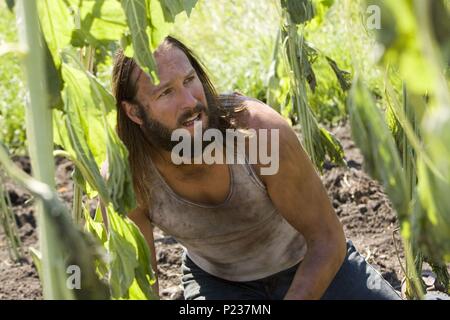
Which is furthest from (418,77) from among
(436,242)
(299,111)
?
(299,111)

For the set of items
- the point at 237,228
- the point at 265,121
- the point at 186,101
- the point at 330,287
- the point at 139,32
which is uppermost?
the point at 139,32

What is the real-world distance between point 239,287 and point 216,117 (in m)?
0.59

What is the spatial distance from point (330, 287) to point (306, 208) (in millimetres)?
436

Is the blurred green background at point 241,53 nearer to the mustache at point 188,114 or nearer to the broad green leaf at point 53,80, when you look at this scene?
the mustache at point 188,114

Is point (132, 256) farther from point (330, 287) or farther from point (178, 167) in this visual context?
point (330, 287)

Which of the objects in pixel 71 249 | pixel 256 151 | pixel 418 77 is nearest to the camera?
pixel 418 77

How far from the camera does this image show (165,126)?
2.55 metres

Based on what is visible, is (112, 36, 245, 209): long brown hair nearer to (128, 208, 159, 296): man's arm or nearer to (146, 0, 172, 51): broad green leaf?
(128, 208, 159, 296): man's arm

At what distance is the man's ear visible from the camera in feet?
8.71

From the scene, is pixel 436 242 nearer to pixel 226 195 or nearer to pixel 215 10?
pixel 226 195

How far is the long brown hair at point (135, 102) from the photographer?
8.69 ft

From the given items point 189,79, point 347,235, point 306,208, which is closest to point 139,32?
point 189,79

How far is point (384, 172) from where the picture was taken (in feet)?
4.86

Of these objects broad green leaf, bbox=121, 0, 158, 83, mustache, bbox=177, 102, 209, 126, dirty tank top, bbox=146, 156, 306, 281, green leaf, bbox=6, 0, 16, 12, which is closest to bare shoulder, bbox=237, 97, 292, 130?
dirty tank top, bbox=146, 156, 306, 281
